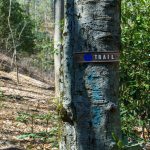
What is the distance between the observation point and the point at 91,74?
85.0 inches

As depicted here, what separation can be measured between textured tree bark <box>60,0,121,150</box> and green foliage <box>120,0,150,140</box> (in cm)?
216

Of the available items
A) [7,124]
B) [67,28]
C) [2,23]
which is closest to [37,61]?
[2,23]

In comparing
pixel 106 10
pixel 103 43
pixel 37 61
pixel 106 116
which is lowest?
pixel 106 116

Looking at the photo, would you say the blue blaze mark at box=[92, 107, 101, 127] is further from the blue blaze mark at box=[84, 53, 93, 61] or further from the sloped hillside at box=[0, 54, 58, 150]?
the sloped hillside at box=[0, 54, 58, 150]

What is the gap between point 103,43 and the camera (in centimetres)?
216

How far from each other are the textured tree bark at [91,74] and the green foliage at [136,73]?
2.16 metres

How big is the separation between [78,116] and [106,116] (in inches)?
5.6

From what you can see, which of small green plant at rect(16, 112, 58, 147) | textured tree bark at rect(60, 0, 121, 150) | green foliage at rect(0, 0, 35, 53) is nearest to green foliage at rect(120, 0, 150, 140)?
small green plant at rect(16, 112, 58, 147)

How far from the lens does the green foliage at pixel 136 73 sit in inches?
173

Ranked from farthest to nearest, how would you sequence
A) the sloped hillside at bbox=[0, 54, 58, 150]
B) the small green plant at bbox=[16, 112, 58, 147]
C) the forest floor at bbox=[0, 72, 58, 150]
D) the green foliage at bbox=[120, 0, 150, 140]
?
the sloped hillside at bbox=[0, 54, 58, 150] → the forest floor at bbox=[0, 72, 58, 150] → the green foliage at bbox=[120, 0, 150, 140] → the small green plant at bbox=[16, 112, 58, 147]

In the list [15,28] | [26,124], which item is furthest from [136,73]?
[15,28]

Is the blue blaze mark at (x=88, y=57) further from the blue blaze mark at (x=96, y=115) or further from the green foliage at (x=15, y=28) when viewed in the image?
the green foliage at (x=15, y=28)

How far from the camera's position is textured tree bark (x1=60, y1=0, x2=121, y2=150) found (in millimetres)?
2148

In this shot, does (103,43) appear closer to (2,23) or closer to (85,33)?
(85,33)
